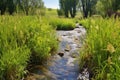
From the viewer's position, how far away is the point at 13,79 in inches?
236

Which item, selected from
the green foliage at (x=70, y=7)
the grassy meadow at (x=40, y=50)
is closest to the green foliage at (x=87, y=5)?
the green foliage at (x=70, y=7)

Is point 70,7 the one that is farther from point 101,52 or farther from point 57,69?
point 101,52

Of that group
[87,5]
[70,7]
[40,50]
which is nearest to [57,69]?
[40,50]

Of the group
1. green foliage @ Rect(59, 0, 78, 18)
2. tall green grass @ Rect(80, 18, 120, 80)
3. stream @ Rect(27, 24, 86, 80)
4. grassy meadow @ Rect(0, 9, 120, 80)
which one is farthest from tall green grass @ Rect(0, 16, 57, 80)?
green foliage @ Rect(59, 0, 78, 18)

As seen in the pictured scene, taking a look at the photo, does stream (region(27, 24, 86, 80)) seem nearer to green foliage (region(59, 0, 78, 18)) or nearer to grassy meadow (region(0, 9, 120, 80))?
grassy meadow (region(0, 9, 120, 80))

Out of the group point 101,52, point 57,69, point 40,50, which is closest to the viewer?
point 101,52

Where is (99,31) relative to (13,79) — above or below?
above

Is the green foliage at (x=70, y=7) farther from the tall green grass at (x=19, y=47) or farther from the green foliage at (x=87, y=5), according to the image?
the tall green grass at (x=19, y=47)

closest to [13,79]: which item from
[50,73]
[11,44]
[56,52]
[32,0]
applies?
[11,44]

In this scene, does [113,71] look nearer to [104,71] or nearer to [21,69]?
[104,71]

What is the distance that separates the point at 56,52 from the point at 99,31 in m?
3.49

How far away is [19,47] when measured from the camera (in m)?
6.53

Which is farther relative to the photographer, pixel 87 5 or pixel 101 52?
pixel 87 5

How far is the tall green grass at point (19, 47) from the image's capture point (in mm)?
5941
